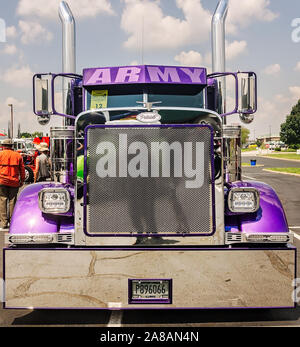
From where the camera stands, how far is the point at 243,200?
13.5 ft

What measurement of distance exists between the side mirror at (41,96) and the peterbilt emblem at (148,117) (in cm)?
172

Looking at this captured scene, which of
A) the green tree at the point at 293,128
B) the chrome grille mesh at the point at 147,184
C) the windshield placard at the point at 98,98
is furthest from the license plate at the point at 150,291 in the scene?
the green tree at the point at 293,128

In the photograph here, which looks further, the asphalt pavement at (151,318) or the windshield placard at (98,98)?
the windshield placard at (98,98)

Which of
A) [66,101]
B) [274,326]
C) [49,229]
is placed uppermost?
[66,101]

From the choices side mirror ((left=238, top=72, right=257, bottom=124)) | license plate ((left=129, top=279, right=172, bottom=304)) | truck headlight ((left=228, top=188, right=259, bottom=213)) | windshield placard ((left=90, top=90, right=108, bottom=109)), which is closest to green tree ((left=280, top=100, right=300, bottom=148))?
side mirror ((left=238, top=72, right=257, bottom=124))

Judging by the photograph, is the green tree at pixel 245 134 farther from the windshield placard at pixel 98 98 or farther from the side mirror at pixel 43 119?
the side mirror at pixel 43 119

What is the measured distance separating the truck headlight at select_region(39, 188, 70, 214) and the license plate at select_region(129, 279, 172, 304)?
0.93 metres

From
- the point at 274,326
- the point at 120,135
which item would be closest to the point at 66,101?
the point at 120,135

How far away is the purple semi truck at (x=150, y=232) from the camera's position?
3.84m

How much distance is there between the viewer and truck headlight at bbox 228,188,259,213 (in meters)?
4.11

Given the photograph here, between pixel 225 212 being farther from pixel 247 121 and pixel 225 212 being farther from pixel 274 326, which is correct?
pixel 247 121

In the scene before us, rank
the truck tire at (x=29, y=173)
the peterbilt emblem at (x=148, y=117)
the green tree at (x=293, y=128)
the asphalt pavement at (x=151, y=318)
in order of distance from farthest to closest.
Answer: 1. the green tree at (x=293, y=128)
2. the truck tire at (x=29, y=173)
3. the asphalt pavement at (x=151, y=318)
4. the peterbilt emblem at (x=148, y=117)

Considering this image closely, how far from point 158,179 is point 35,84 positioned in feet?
7.61

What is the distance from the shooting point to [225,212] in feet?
13.5
